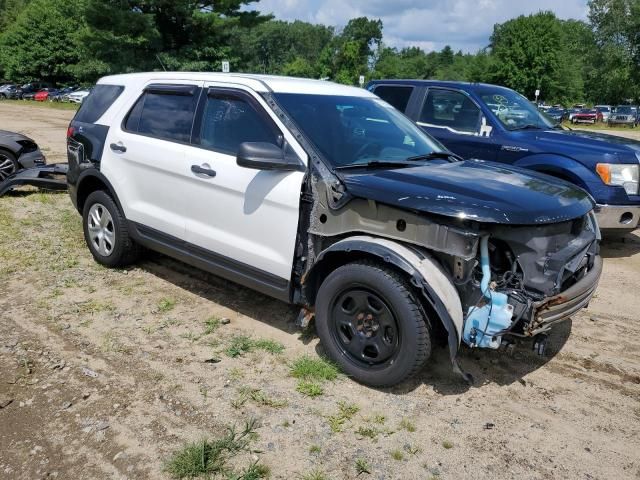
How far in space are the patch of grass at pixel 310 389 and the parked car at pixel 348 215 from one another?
250 mm

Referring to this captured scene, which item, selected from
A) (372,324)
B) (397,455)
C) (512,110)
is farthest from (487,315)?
(512,110)

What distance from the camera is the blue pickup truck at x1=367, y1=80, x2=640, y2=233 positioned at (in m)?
6.09

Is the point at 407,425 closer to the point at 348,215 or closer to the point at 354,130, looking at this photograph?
the point at 348,215

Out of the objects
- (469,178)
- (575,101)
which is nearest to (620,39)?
(575,101)

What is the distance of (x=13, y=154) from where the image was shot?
9352 millimetres

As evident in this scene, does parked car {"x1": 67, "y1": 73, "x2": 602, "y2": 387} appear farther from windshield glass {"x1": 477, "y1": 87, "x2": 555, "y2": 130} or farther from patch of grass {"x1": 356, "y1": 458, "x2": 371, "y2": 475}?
windshield glass {"x1": 477, "y1": 87, "x2": 555, "y2": 130}

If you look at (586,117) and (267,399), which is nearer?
(267,399)

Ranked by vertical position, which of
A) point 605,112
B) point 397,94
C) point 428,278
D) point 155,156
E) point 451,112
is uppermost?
point 397,94

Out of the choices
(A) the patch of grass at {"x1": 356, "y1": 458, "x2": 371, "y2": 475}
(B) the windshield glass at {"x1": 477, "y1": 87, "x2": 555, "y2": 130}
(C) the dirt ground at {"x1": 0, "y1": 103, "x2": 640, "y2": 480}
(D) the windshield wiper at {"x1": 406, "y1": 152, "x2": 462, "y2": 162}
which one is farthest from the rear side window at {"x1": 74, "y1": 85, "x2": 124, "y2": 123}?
(B) the windshield glass at {"x1": 477, "y1": 87, "x2": 555, "y2": 130}

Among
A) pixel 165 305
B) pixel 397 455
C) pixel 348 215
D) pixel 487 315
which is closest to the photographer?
pixel 397 455

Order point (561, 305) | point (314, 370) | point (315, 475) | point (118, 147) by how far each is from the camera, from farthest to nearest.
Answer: point (118, 147)
point (314, 370)
point (561, 305)
point (315, 475)

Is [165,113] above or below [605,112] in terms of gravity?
above

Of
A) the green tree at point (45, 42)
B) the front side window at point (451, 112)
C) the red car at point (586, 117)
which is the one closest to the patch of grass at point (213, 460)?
the front side window at point (451, 112)

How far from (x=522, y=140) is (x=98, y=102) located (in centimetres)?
472
